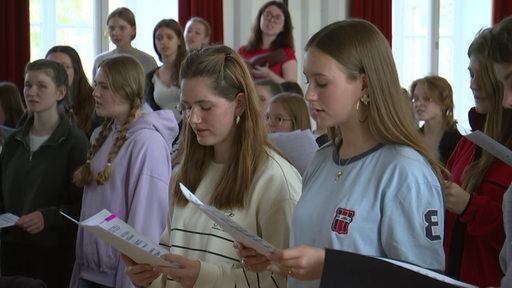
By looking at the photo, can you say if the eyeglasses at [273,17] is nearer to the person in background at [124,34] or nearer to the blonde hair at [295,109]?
the person in background at [124,34]

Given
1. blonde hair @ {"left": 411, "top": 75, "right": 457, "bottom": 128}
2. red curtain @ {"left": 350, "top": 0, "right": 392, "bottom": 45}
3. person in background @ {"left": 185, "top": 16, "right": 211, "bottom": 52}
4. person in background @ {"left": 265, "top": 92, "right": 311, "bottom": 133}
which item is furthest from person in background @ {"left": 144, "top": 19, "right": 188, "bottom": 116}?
red curtain @ {"left": 350, "top": 0, "right": 392, "bottom": 45}

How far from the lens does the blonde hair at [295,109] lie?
382 centimetres

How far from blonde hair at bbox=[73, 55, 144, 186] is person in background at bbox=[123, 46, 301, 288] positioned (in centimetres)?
79

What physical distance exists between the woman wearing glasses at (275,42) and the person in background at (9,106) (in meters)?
1.79

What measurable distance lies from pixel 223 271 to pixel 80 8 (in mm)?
6281

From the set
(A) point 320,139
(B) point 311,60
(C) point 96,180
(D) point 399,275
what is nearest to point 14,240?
(C) point 96,180

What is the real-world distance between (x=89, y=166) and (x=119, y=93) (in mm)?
353

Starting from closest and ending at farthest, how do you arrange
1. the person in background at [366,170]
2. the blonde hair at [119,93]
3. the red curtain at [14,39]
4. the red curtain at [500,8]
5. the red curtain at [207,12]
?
the person in background at [366,170], the blonde hair at [119,93], the red curtain at [14,39], the red curtain at [207,12], the red curtain at [500,8]

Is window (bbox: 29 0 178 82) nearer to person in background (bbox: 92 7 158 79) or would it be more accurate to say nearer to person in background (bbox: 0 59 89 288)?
person in background (bbox: 92 7 158 79)

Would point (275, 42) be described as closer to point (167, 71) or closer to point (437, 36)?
point (167, 71)

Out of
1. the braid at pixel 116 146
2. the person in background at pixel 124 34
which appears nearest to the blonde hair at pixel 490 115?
the braid at pixel 116 146

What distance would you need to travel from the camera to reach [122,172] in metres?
3.01

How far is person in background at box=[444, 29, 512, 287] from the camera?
2.18 m

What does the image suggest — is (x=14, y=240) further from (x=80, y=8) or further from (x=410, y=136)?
(x=80, y=8)
